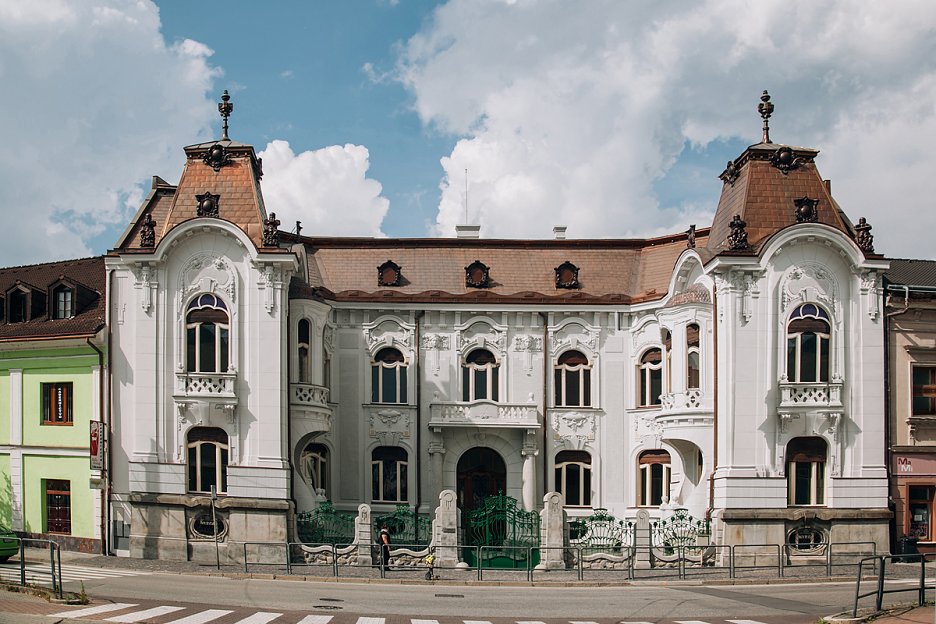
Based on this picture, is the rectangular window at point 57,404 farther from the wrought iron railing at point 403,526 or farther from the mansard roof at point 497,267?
the wrought iron railing at point 403,526

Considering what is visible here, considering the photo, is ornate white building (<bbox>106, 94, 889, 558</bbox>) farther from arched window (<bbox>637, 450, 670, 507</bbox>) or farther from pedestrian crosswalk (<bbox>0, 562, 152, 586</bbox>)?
pedestrian crosswalk (<bbox>0, 562, 152, 586</bbox>)

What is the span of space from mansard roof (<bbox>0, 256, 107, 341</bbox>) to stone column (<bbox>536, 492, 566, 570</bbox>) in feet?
54.9

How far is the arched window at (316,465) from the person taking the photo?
40281 mm

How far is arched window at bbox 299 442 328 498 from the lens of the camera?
40.3 m

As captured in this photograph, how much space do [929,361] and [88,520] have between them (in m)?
29.1

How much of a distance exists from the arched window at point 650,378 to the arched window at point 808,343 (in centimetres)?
637

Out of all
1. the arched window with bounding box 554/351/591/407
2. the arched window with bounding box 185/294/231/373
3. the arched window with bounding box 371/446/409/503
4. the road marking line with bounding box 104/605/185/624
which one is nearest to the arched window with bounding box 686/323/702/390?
the arched window with bounding box 554/351/591/407

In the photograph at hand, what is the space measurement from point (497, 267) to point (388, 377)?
6.12 metres

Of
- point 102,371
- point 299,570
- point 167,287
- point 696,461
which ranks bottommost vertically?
point 299,570

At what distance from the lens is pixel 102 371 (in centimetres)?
3853

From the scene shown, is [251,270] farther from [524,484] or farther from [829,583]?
[829,583]

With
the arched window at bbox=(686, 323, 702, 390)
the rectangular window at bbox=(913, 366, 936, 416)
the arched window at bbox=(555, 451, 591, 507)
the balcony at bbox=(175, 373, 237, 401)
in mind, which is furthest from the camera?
the arched window at bbox=(555, 451, 591, 507)

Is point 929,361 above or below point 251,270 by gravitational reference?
below

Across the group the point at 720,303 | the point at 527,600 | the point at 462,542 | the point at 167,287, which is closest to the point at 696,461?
the point at 720,303
